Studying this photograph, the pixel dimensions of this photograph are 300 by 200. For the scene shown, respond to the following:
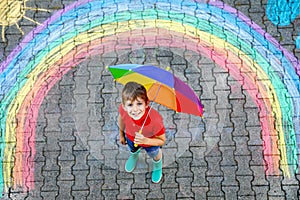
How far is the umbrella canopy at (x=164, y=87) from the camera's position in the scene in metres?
4.16

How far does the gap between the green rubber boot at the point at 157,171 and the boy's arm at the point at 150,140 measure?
0.75ft

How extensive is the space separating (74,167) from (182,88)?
109 centimetres

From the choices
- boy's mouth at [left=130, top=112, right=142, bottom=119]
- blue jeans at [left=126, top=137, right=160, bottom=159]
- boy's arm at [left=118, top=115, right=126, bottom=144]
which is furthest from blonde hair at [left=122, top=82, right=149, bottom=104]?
blue jeans at [left=126, top=137, right=160, bottom=159]

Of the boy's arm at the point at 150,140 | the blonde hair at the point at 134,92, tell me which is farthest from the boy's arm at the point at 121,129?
the blonde hair at the point at 134,92

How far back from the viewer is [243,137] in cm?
470

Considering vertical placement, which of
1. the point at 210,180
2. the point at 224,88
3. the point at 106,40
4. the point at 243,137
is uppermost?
the point at 106,40

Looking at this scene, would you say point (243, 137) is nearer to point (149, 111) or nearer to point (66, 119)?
point (149, 111)

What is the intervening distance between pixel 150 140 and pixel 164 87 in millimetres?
410

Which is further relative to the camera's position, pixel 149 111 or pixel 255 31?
pixel 255 31

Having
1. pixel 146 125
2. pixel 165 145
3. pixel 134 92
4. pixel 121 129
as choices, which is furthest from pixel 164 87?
pixel 165 145

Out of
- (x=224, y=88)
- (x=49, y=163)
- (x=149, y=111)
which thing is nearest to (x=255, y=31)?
(x=224, y=88)

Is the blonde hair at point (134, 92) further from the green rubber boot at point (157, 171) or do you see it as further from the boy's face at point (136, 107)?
the green rubber boot at point (157, 171)

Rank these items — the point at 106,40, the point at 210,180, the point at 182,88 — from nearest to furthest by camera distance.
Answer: the point at 182,88 → the point at 210,180 → the point at 106,40

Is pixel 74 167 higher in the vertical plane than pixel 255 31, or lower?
lower
